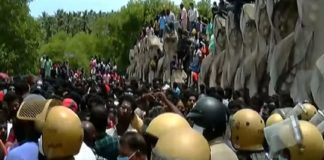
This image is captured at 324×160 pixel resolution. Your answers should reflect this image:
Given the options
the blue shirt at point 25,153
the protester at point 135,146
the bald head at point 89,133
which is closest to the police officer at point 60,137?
the blue shirt at point 25,153

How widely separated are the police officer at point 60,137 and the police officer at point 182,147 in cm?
102

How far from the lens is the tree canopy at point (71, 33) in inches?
1634

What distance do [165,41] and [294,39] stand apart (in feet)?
66.5

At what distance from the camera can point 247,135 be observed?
690 cm

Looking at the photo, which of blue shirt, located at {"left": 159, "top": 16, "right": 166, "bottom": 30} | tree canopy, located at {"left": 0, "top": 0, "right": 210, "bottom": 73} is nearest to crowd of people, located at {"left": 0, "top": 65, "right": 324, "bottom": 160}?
blue shirt, located at {"left": 159, "top": 16, "right": 166, "bottom": 30}

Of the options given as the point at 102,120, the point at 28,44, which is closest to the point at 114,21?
the point at 28,44

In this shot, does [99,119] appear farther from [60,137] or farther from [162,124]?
[60,137]

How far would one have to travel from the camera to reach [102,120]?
7758 millimetres

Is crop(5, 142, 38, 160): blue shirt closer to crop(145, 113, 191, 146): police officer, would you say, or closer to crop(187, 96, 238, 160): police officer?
crop(145, 113, 191, 146): police officer

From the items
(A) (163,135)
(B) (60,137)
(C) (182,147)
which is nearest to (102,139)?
(B) (60,137)

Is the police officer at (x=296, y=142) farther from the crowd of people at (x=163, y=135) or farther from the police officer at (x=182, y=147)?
the police officer at (x=182, y=147)

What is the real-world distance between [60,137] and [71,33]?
12671cm

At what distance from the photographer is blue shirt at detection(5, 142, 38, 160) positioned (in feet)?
19.3

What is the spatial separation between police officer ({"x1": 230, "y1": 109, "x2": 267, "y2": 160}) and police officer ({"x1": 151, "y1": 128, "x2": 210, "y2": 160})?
252 cm
